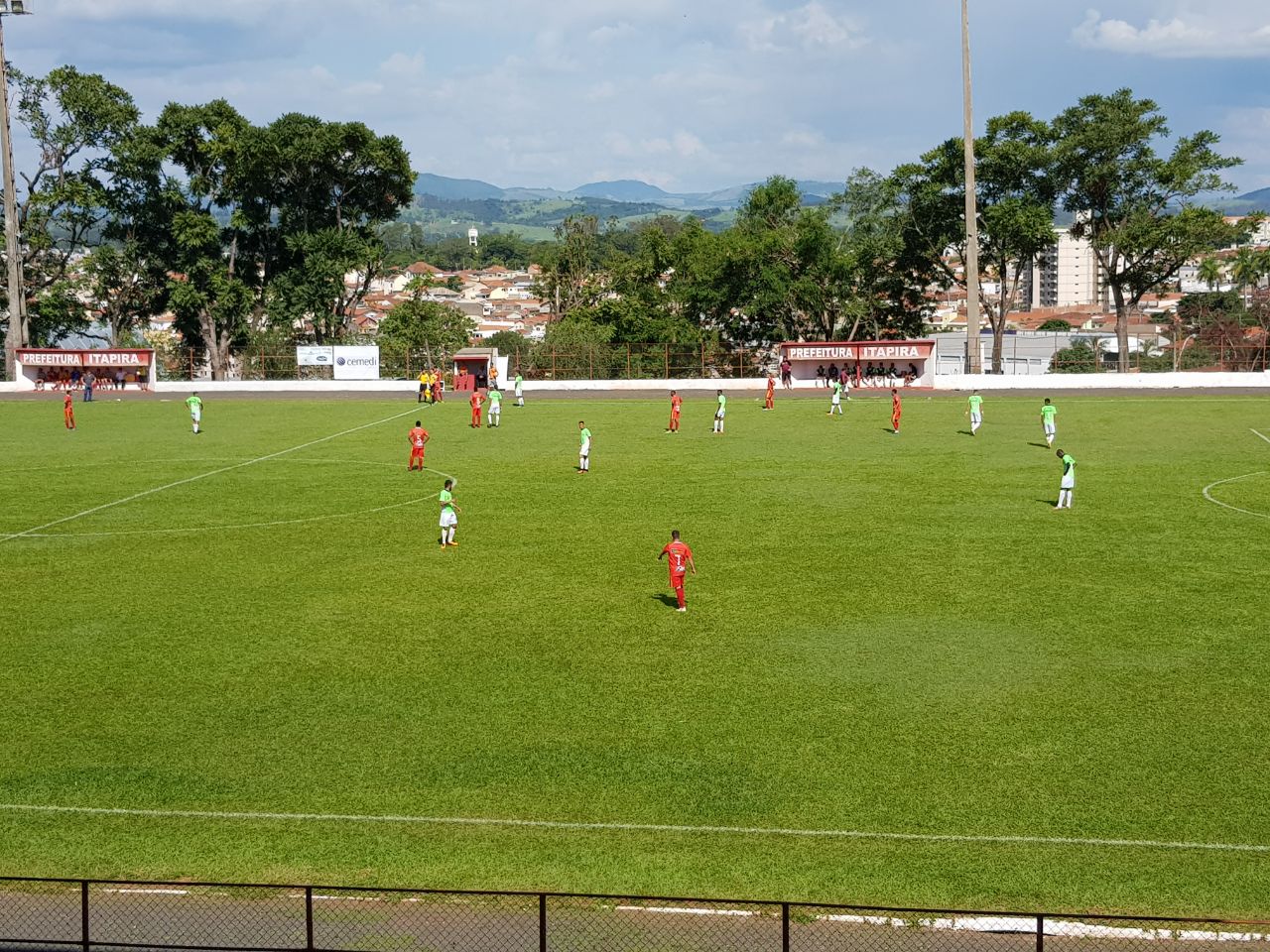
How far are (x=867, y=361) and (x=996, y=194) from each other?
16950mm

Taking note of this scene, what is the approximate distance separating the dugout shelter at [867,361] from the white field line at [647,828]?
51.2 metres

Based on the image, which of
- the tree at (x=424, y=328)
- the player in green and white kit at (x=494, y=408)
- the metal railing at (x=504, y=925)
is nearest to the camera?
the metal railing at (x=504, y=925)

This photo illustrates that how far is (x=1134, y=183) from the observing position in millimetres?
70688

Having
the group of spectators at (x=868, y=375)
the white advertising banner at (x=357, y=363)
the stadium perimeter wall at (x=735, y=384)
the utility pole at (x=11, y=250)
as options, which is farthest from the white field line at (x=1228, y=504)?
the utility pole at (x=11, y=250)

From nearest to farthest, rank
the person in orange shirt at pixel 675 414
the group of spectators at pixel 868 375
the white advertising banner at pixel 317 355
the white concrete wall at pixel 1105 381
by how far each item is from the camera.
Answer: the person in orange shirt at pixel 675 414
the white concrete wall at pixel 1105 381
the group of spectators at pixel 868 375
the white advertising banner at pixel 317 355

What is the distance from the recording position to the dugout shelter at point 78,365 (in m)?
70.4

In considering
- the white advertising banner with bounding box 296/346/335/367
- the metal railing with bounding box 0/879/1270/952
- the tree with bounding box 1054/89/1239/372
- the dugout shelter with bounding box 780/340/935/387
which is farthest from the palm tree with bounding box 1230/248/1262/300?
the metal railing with bounding box 0/879/1270/952

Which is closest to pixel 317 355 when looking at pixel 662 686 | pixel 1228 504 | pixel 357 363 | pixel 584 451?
pixel 357 363

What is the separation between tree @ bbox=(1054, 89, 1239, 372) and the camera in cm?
6888

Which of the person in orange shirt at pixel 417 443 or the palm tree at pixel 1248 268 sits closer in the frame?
the person in orange shirt at pixel 417 443

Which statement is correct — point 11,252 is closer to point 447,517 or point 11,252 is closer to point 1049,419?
point 447,517

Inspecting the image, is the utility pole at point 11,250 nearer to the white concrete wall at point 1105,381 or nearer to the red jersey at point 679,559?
the white concrete wall at point 1105,381

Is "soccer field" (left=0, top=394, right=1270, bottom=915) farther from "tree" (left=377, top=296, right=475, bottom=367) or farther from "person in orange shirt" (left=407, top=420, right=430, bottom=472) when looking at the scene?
"tree" (left=377, top=296, right=475, bottom=367)

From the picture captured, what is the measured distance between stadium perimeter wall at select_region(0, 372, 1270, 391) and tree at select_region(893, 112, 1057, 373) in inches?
329
